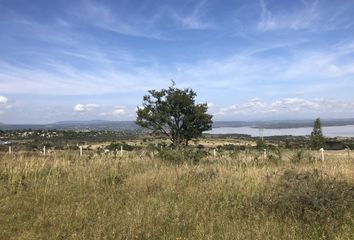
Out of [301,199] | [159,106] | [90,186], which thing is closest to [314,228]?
[301,199]

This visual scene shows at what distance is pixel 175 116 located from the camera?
49.2m

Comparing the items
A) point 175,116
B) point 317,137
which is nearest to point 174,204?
point 175,116

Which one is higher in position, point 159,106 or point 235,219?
point 159,106

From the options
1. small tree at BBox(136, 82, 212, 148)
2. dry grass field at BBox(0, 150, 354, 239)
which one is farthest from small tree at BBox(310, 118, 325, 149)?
dry grass field at BBox(0, 150, 354, 239)

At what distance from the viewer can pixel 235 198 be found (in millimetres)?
7859

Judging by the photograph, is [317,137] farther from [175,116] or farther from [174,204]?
[174,204]

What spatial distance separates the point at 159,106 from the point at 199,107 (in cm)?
485

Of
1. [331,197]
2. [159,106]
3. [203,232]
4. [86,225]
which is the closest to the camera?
[203,232]

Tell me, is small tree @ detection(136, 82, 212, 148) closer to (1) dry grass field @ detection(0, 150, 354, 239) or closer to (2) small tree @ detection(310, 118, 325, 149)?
(2) small tree @ detection(310, 118, 325, 149)

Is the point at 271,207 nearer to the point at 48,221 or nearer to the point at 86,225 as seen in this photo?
the point at 86,225

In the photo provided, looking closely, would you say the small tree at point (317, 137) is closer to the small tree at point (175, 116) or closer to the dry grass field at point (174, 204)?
the small tree at point (175, 116)

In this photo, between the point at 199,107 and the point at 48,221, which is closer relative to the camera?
the point at 48,221

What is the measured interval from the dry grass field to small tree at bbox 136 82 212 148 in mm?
37509

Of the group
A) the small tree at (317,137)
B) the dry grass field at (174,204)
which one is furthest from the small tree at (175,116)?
the dry grass field at (174,204)
